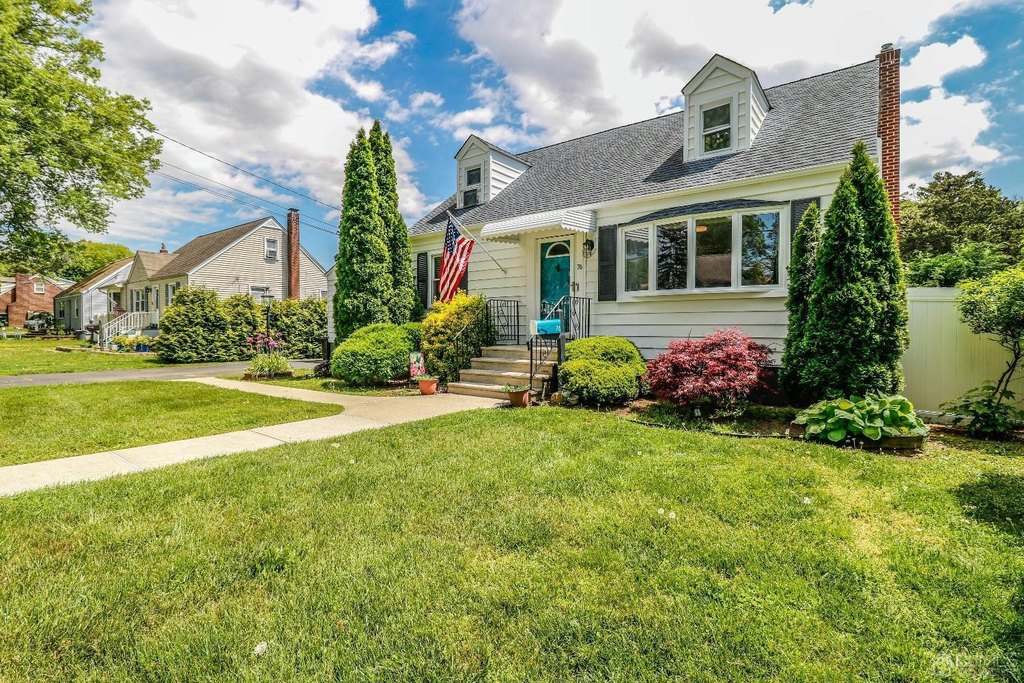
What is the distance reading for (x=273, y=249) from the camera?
28.0 metres

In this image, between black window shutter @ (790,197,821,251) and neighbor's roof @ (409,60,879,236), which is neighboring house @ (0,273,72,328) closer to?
neighbor's roof @ (409,60,879,236)

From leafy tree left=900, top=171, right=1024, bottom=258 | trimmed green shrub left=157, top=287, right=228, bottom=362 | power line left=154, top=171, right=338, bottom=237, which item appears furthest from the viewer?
power line left=154, top=171, right=338, bottom=237

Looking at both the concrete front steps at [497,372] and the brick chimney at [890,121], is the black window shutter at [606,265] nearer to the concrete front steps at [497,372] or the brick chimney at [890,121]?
the concrete front steps at [497,372]

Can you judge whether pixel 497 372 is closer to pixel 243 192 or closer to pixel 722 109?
pixel 722 109

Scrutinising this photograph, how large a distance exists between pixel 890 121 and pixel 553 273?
6999 mm

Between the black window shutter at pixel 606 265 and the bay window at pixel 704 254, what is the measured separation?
0.65 feet

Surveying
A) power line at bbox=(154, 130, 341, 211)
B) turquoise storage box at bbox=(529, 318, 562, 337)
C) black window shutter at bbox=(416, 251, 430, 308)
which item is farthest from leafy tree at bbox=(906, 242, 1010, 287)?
power line at bbox=(154, 130, 341, 211)

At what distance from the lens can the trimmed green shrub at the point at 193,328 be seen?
1819cm

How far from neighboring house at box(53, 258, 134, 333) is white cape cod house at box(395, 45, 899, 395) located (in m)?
34.2

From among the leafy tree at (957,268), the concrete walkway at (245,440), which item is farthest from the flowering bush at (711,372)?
the leafy tree at (957,268)

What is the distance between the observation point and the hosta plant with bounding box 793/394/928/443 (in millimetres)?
5125

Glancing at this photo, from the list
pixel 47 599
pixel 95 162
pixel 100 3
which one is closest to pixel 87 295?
pixel 95 162

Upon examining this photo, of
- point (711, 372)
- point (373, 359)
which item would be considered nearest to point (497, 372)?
point (373, 359)

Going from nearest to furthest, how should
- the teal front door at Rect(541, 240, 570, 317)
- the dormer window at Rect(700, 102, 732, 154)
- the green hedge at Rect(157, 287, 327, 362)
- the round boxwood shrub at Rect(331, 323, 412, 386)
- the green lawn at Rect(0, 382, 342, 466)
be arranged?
the green lawn at Rect(0, 382, 342, 466), the dormer window at Rect(700, 102, 732, 154), the round boxwood shrub at Rect(331, 323, 412, 386), the teal front door at Rect(541, 240, 570, 317), the green hedge at Rect(157, 287, 327, 362)
